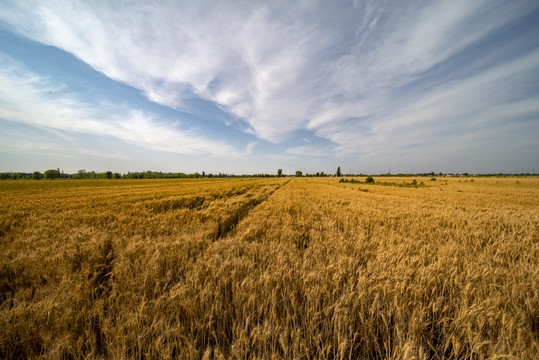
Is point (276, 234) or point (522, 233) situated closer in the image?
point (276, 234)

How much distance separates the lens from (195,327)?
1784 mm

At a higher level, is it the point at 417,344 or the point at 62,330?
the point at 62,330

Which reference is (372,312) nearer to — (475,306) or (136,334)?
(475,306)

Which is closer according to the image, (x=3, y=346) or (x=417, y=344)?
(x=3, y=346)

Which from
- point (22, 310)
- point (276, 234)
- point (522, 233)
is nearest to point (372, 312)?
point (276, 234)

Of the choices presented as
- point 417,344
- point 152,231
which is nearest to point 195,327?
point 417,344

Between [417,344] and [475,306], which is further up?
[475,306]

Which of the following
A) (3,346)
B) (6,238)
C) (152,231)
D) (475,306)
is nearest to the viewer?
(3,346)

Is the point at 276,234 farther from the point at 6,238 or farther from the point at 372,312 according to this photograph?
the point at 6,238

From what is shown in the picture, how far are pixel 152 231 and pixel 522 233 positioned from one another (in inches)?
414

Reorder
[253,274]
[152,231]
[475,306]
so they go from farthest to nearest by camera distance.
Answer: [152,231]
[253,274]
[475,306]

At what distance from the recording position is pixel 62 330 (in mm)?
1664

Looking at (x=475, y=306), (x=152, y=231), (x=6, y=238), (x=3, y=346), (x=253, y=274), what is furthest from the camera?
(x=152, y=231)

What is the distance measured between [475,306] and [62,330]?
4.21 meters
